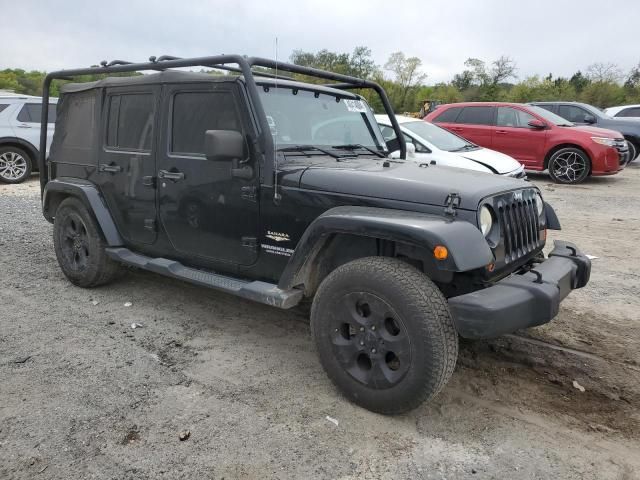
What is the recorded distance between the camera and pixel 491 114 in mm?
11367

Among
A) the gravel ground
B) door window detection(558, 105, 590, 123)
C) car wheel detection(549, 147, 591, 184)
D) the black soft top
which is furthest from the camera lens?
door window detection(558, 105, 590, 123)

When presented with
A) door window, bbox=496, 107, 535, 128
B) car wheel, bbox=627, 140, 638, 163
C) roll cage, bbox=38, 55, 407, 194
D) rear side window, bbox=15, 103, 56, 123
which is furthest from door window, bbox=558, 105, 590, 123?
rear side window, bbox=15, 103, 56, 123

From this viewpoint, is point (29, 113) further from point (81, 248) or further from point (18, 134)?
point (81, 248)

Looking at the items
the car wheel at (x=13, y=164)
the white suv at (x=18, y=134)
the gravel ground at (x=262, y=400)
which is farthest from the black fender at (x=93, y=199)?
the car wheel at (x=13, y=164)

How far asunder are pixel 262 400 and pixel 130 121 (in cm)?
257

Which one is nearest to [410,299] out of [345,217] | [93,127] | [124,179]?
[345,217]

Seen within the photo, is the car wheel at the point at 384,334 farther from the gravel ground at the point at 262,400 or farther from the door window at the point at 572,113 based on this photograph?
the door window at the point at 572,113

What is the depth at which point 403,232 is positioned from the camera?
2.66m

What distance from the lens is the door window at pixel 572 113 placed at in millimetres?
13656

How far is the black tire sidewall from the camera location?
178 inches

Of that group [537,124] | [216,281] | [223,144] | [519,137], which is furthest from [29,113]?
[537,124]

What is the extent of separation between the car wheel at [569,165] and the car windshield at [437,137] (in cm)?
301

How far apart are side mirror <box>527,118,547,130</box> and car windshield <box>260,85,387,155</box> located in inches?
302

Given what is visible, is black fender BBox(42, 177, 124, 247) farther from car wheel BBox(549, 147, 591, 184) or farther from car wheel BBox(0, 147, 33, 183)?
car wheel BBox(549, 147, 591, 184)
